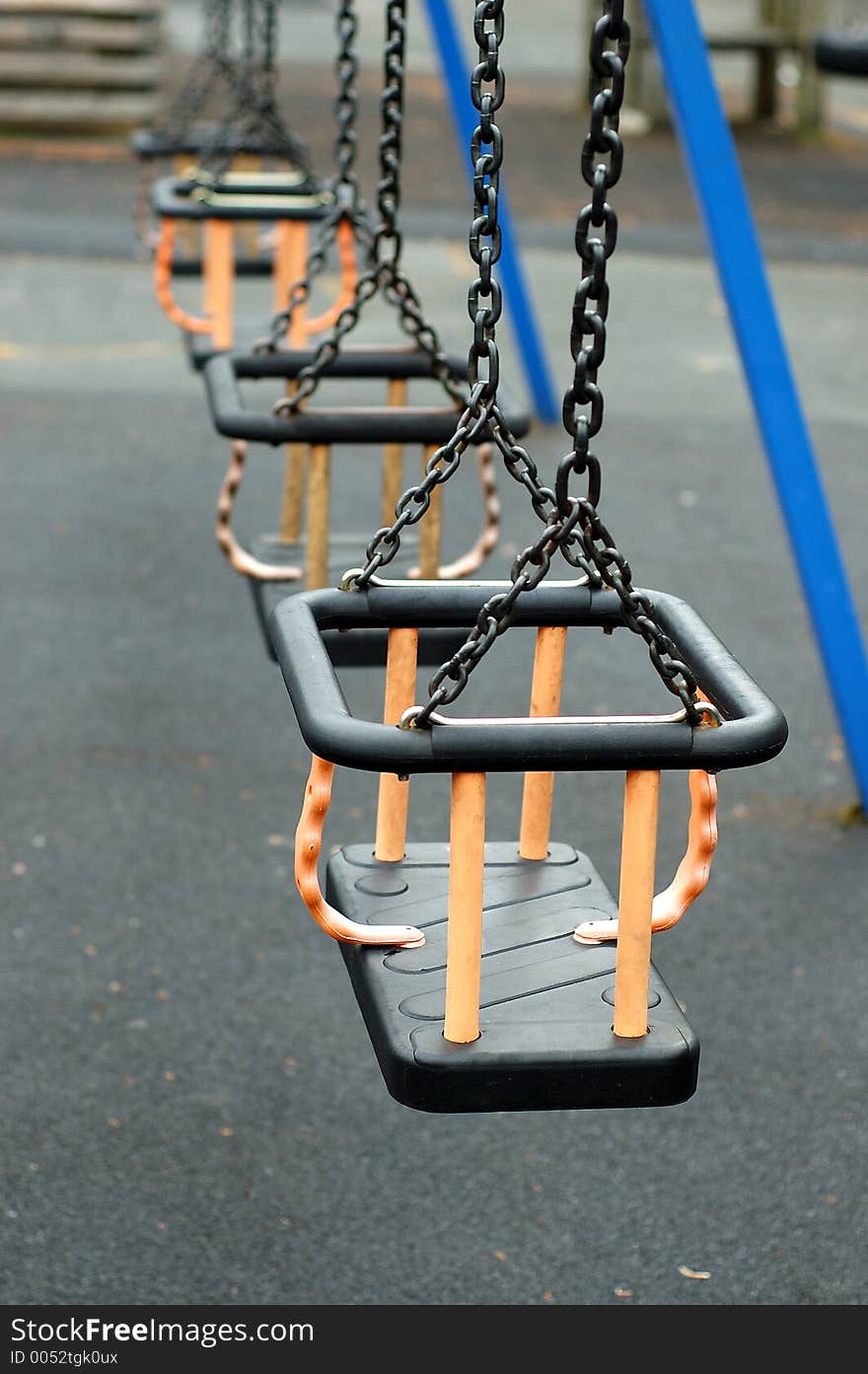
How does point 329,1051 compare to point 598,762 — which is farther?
point 329,1051

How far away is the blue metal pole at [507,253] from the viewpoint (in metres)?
5.35

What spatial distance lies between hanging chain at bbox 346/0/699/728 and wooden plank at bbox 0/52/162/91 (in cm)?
1033

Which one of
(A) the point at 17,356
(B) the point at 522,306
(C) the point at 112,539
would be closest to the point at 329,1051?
(C) the point at 112,539

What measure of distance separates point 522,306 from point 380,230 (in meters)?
3.59

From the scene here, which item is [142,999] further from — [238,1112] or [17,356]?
[17,356]

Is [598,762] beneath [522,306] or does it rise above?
above

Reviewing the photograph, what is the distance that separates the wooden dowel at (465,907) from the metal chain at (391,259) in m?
0.73

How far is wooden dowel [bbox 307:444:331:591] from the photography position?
2605 mm

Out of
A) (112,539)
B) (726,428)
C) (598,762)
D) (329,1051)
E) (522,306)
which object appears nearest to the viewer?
(598,762)

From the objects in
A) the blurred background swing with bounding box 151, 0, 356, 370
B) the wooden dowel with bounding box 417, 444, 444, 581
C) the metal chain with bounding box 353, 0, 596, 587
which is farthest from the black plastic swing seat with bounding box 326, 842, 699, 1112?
the blurred background swing with bounding box 151, 0, 356, 370

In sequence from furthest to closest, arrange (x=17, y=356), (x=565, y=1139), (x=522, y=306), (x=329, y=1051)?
(x=17, y=356) → (x=522, y=306) → (x=329, y=1051) → (x=565, y=1139)

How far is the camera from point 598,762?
1.49m

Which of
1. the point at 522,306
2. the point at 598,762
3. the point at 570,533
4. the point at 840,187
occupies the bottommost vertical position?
the point at 840,187

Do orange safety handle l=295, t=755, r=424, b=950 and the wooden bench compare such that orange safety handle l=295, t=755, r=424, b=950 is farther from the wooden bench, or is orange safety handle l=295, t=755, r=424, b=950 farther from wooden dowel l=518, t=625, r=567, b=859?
the wooden bench
